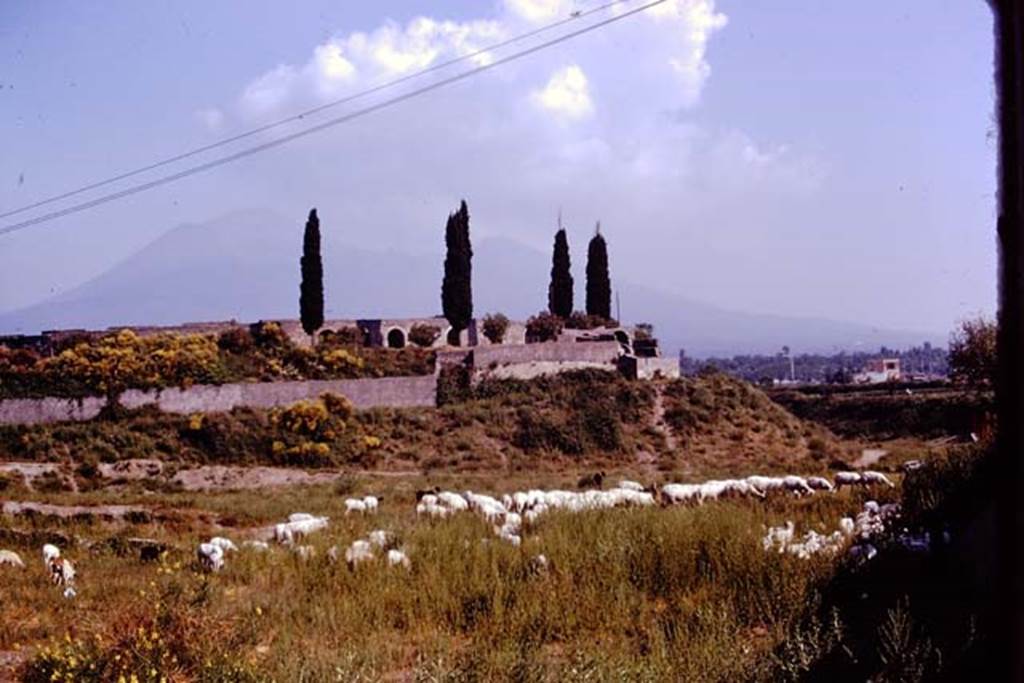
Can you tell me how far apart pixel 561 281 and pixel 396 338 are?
1172cm

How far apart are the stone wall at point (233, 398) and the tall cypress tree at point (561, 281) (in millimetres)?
15792

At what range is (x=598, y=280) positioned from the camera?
57.2 metres

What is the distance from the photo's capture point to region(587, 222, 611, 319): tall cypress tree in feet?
186

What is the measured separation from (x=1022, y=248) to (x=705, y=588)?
23.0ft

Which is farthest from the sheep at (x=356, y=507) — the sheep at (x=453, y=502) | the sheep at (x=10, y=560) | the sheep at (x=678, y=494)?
the sheep at (x=10, y=560)

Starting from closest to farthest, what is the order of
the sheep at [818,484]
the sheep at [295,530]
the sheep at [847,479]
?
the sheep at [295,530]
the sheep at [818,484]
the sheep at [847,479]

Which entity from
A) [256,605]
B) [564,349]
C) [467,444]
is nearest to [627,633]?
[256,605]

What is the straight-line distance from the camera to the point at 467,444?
37.6m

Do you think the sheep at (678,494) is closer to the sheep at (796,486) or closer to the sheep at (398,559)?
the sheep at (796,486)

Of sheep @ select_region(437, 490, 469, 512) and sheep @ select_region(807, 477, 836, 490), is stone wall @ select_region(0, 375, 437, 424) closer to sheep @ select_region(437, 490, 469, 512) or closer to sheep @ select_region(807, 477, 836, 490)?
sheep @ select_region(437, 490, 469, 512)

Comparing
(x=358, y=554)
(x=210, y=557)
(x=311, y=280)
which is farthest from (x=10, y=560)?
(x=311, y=280)

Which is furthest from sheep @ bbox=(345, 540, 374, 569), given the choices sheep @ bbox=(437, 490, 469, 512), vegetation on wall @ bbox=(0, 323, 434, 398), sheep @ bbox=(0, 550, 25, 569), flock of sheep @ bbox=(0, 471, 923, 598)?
vegetation on wall @ bbox=(0, 323, 434, 398)

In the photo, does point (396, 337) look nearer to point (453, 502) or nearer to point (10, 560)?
point (453, 502)

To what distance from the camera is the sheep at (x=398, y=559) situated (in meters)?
11.2
